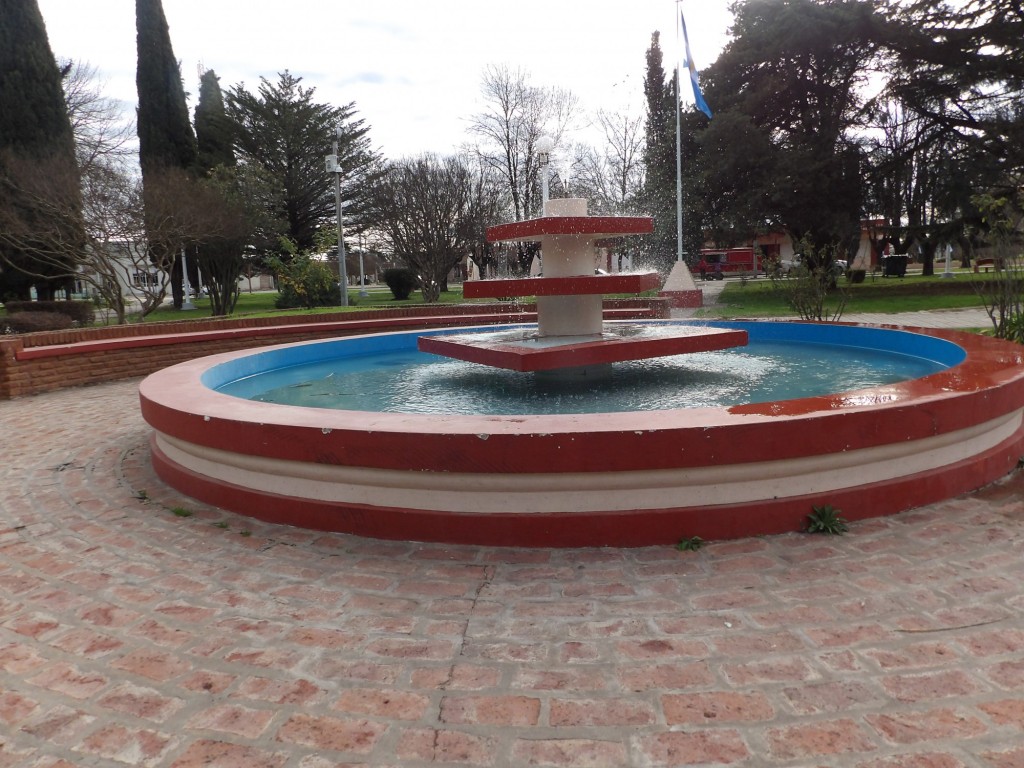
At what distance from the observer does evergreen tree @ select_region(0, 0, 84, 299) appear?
19.9 m

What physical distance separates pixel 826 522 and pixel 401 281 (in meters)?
29.5

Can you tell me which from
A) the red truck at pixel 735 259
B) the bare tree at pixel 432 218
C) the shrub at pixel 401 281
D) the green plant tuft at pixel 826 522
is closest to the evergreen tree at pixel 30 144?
the bare tree at pixel 432 218

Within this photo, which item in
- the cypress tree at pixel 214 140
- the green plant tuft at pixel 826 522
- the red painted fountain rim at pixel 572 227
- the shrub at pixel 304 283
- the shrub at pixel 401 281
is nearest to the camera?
the green plant tuft at pixel 826 522

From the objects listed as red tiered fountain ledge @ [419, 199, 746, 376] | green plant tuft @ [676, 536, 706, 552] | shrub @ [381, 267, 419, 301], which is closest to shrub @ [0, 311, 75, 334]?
shrub @ [381, 267, 419, 301]

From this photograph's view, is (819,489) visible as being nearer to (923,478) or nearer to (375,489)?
(923,478)

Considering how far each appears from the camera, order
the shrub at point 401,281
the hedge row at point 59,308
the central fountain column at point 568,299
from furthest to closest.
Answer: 1. the shrub at point 401,281
2. the hedge row at point 59,308
3. the central fountain column at point 568,299

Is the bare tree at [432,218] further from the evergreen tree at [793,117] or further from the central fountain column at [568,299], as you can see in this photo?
the central fountain column at [568,299]

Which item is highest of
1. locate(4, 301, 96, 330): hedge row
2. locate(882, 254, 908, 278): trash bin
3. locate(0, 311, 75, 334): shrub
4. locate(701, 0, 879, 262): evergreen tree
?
locate(701, 0, 879, 262): evergreen tree

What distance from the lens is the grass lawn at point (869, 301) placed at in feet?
66.1

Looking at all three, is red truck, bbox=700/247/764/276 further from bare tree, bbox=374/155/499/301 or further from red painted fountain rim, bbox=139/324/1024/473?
red painted fountain rim, bbox=139/324/1024/473

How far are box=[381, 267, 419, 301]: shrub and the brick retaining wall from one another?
15.3 meters

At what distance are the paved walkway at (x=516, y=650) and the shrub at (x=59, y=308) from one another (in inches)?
880

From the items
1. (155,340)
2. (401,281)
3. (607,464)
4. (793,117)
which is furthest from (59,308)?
(793,117)

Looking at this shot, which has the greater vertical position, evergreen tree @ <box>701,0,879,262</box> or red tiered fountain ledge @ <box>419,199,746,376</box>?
evergreen tree @ <box>701,0,879,262</box>
